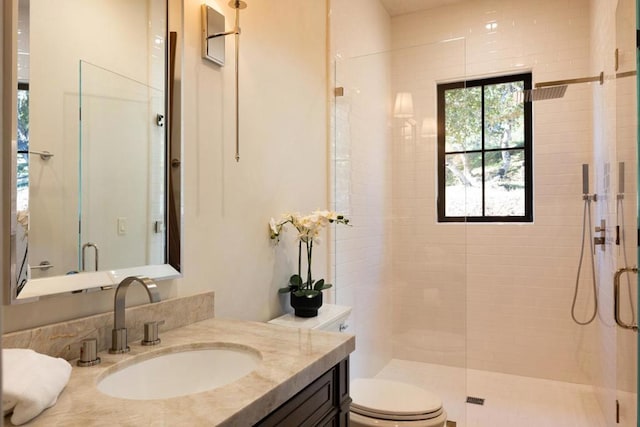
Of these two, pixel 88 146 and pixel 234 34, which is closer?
pixel 88 146

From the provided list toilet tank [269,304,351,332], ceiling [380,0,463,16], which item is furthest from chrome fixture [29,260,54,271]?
ceiling [380,0,463,16]

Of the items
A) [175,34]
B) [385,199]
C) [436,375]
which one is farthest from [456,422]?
[175,34]

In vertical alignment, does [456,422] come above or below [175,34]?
below

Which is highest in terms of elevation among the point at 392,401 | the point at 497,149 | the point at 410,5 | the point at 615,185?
the point at 410,5

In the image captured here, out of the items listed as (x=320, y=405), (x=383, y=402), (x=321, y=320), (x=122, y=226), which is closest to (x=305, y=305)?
(x=321, y=320)

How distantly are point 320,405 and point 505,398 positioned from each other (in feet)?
7.45

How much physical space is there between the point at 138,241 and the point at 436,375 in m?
2.21

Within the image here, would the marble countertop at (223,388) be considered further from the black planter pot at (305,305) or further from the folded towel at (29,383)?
the black planter pot at (305,305)

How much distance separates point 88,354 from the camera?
3.62 ft

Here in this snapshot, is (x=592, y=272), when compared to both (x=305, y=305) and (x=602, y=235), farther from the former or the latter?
(x=305, y=305)

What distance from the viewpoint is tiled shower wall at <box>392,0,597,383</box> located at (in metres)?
2.96

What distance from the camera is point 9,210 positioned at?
1037 mm

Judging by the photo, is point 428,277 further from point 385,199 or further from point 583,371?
point 583,371

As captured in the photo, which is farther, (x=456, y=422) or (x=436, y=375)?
(x=436, y=375)
